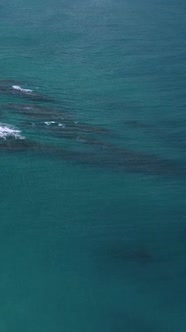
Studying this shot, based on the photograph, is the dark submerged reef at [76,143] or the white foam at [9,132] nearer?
the dark submerged reef at [76,143]

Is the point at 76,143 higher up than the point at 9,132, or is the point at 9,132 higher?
the point at 9,132

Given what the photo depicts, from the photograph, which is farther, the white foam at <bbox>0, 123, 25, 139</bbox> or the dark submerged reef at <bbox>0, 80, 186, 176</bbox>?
the white foam at <bbox>0, 123, 25, 139</bbox>

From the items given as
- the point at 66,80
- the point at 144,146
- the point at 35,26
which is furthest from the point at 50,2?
the point at 144,146

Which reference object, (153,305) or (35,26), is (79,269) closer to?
(153,305)

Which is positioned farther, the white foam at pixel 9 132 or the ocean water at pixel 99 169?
the white foam at pixel 9 132
